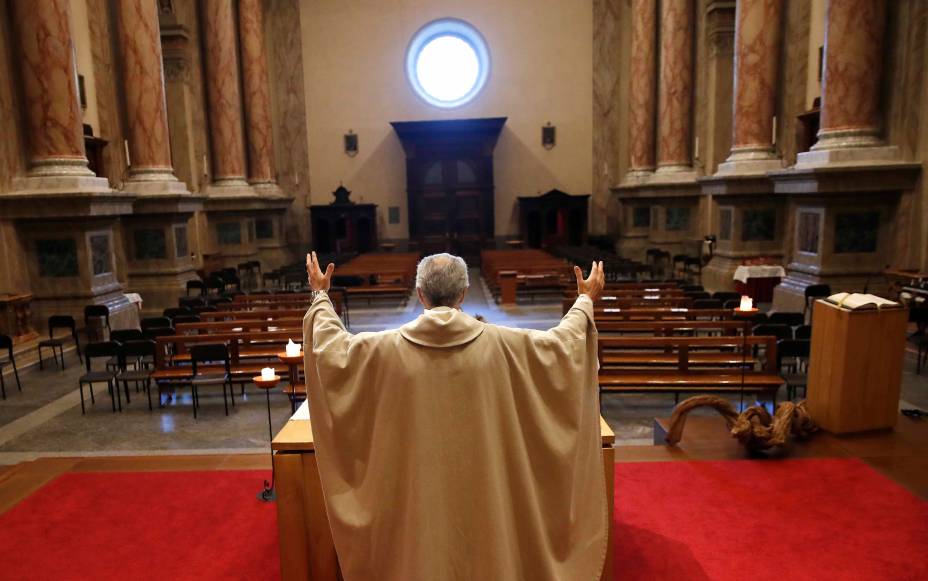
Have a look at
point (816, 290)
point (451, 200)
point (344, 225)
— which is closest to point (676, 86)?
point (451, 200)

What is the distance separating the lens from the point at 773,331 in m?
7.09

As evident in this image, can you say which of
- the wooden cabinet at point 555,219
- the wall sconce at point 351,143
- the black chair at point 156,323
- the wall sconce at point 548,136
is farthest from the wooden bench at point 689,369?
the wall sconce at point 351,143

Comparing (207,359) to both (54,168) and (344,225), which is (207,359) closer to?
(54,168)

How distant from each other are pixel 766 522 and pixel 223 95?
17.7m

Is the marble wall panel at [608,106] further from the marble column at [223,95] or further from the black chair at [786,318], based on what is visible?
the black chair at [786,318]

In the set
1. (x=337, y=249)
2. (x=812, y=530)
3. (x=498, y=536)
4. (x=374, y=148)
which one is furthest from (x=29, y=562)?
(x=374, y=148)

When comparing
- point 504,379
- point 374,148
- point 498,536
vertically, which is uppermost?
point 374,148

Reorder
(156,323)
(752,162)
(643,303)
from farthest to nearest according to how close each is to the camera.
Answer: (752,162) < (643,303) < (156,323)

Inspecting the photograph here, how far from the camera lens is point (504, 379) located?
2535 mm

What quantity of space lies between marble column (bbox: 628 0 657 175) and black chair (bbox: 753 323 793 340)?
524 inches

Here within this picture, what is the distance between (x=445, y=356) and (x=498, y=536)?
0.72 meters

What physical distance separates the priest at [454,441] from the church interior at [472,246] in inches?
17.0

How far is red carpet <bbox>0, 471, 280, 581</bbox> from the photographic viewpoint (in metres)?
3.39

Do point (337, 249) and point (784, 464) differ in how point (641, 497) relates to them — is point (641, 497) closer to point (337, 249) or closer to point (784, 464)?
point (784, 464)
